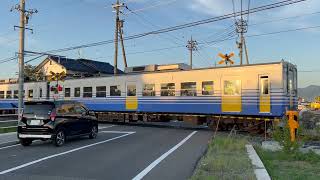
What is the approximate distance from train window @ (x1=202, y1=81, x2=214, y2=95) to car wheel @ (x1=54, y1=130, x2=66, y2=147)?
9.13 m

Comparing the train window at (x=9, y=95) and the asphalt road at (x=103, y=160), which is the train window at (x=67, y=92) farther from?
the asphalt road at (x=103, y=160)

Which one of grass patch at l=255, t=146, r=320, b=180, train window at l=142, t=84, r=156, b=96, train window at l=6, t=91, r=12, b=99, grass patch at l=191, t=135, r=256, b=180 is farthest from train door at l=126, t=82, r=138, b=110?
Answer: train window at l=6, t=91, r=12, b=99

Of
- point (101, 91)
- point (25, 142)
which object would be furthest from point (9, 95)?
point (25, 142)

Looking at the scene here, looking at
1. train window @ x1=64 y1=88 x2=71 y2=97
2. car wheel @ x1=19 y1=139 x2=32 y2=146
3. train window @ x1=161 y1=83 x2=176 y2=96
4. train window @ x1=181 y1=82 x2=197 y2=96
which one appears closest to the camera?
car wheel @ x1=19 y1=139 x2=32 y2=146

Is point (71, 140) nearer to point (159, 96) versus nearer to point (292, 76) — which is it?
point (159, 96)

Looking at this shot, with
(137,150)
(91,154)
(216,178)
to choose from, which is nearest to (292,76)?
(137,150)

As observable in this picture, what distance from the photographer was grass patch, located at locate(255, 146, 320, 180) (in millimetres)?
8828

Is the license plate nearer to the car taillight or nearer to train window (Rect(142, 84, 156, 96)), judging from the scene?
the car taillight

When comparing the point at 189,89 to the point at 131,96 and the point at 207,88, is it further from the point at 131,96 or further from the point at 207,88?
the point at 131,96

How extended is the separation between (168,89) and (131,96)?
10.4 feet

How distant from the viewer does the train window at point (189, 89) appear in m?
22.7

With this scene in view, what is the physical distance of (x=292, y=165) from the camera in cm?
1041

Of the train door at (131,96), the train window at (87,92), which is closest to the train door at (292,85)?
the train door at (131,96)

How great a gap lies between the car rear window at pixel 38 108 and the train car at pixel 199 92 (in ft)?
31.2
